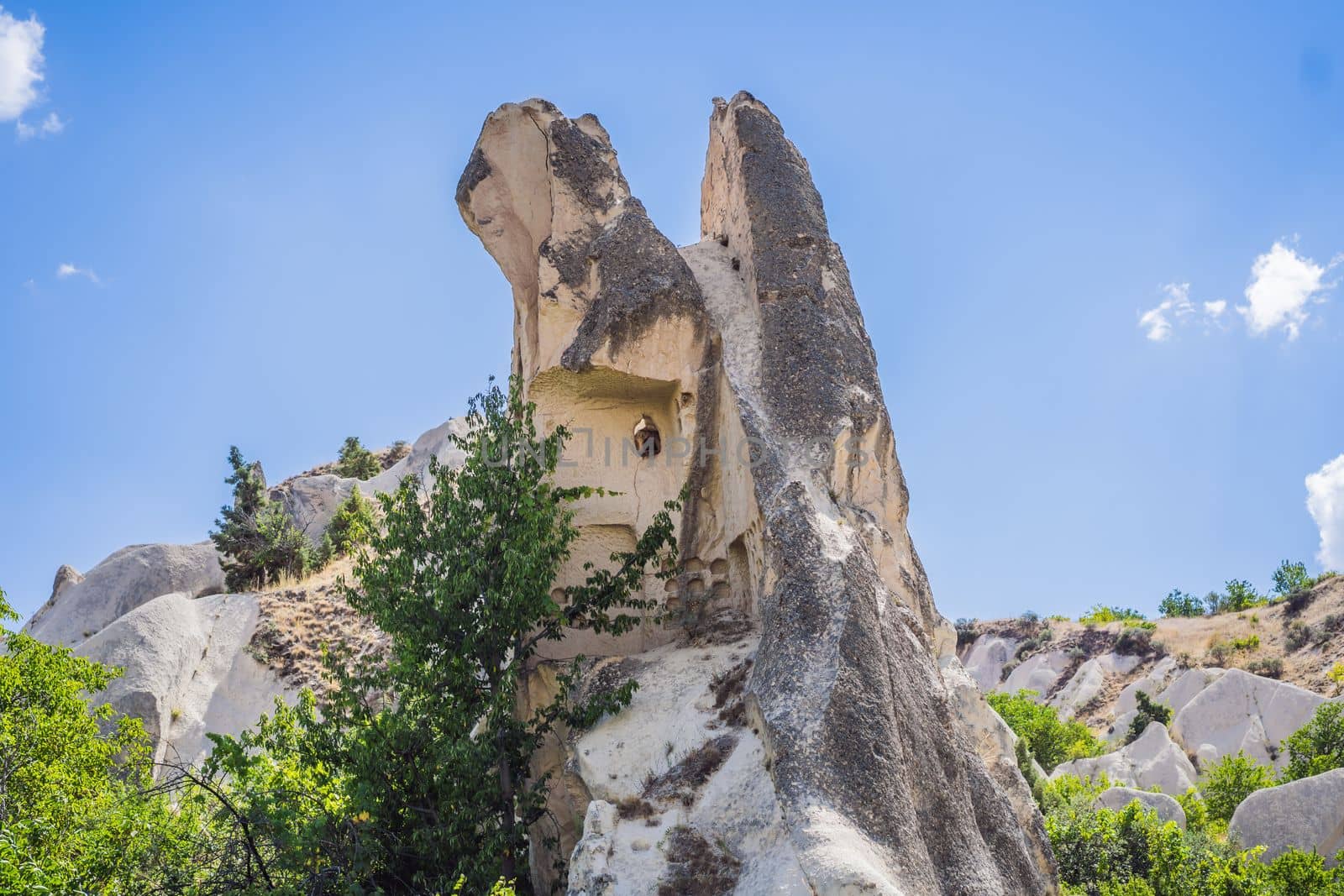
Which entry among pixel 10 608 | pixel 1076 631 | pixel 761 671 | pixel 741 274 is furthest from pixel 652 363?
pixel 1076 631

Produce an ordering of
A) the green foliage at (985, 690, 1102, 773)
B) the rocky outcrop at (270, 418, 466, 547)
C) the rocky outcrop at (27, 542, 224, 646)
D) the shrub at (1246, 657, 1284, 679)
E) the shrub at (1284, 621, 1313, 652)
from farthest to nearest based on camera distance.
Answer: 1. the shrub at (1284, 621, 1313, 652)
2. the shrub at (1246, 657, 1284, 679)
3. the rocky outcrop at (270, 418, 466, 547)
4. the green foliage at (985, 690, 1102, 773)
5. the rocky outcrop at (27, 542, 224, 646)

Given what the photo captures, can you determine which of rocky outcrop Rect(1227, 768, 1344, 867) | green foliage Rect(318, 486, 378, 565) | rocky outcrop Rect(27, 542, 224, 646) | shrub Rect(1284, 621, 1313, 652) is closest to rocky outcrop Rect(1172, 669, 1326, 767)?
shrub Rect(1284, 621, 1313, 652)

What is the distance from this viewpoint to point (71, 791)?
501 inches

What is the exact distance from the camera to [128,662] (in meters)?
19.1

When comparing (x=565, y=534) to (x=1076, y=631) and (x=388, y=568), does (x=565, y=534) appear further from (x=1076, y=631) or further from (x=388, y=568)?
(x=1076, y=631)

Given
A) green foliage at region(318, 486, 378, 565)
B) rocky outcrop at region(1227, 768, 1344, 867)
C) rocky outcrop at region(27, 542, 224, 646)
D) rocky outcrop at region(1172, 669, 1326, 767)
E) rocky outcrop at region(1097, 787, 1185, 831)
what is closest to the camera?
rocky outcrop at region(1227, 768, 1344, 867)

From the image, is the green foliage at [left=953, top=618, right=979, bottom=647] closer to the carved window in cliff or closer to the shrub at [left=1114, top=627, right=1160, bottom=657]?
the shrub at [left=1114, top=627, right=1160, bottom=657]

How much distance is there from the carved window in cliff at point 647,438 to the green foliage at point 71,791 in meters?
6.39

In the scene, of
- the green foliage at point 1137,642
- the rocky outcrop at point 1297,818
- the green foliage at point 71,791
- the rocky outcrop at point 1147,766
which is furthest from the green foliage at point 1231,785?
the green foliage at point 1137,642

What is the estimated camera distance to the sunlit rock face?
7.73 meters

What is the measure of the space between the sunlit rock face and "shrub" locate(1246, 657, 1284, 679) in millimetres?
26636

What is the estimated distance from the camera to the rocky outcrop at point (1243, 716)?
90.5ft

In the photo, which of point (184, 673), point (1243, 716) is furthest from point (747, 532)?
point (1243, 716)

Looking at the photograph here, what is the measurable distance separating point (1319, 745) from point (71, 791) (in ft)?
76.7
